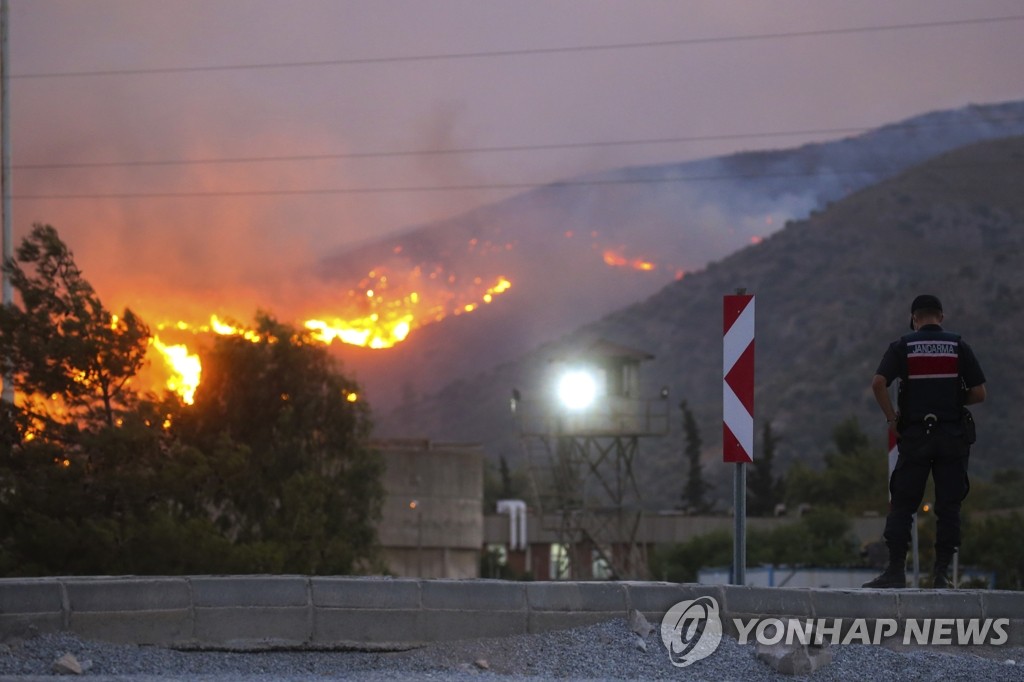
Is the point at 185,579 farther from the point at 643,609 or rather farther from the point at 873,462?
the point at 873,462

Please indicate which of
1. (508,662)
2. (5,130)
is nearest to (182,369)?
(5,130)

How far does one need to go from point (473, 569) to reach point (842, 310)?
443ft

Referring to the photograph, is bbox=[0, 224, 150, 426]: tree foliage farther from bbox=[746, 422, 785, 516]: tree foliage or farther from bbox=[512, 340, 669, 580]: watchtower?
bbox=[746, 422, 785, 516]: tree foliage

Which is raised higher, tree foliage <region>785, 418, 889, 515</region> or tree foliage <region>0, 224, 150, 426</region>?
tree foliage <region>0, 224, 150, 426</region>

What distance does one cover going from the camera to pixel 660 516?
236 ft

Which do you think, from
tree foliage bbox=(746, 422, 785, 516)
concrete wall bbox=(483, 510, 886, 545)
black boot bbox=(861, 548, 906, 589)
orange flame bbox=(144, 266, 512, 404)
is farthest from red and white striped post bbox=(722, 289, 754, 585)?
tree foliage bbox=(746, 422, 785, 516)

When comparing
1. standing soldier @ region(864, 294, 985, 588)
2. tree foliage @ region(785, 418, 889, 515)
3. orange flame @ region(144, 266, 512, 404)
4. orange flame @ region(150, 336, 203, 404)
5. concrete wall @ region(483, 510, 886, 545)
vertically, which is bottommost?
concrete wall @ region(483, 510, 886, 545)

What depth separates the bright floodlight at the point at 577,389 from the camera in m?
56.2

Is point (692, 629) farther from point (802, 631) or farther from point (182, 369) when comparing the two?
point (182, 369)

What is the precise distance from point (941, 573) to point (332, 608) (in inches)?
186

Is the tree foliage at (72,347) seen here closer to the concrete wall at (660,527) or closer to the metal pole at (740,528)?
the metal pole at (740,528)

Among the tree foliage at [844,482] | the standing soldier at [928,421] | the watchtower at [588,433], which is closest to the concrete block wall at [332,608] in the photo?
the standing soldier at [928,421]

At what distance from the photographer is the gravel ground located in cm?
802

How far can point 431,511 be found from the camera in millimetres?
61875
